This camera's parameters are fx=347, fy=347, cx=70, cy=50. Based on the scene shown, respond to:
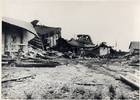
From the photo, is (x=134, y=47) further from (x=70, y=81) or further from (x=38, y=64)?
(x=38, y=64)

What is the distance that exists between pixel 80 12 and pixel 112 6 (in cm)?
18

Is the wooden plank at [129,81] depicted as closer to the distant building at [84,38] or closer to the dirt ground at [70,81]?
the dirt ground at [70,81]

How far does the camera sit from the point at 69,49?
1.95 m

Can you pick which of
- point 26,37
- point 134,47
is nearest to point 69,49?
point 26,37

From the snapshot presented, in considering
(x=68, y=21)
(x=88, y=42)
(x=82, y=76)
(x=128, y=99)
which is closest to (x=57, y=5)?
(x=68, y=21)

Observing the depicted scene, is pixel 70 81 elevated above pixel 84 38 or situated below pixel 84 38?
below

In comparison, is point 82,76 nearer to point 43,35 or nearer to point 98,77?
point 98,77

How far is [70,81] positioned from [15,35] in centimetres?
41

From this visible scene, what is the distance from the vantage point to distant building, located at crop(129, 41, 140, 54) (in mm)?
1860

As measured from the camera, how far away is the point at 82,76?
6.32ft

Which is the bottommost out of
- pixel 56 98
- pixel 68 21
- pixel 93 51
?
pixel 56 98

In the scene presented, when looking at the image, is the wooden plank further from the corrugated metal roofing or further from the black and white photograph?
the corrugated metal roofing

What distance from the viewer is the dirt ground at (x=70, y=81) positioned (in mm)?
1896

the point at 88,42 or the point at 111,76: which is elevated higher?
the point at 88,42
